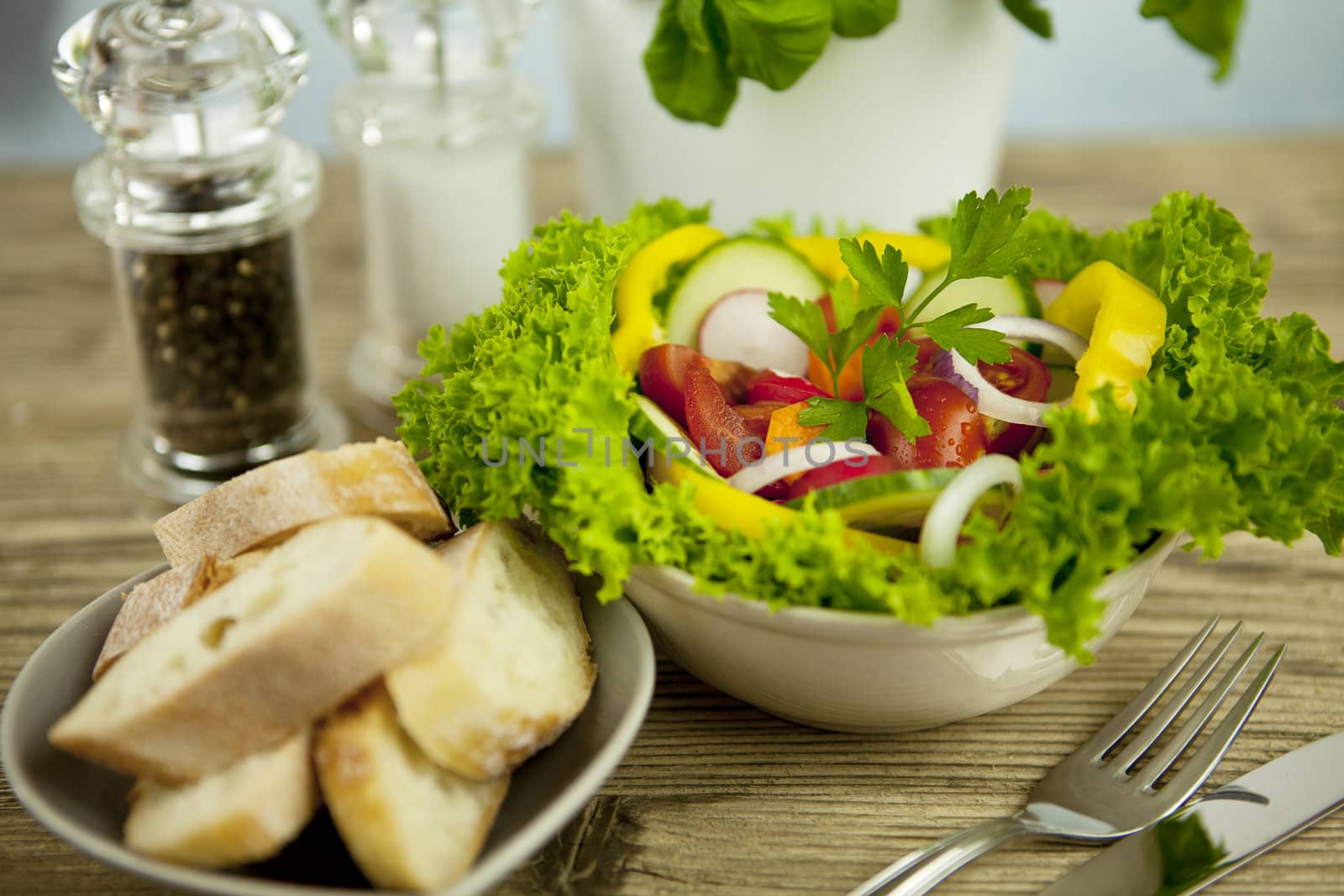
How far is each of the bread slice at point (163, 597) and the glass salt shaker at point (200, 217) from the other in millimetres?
796

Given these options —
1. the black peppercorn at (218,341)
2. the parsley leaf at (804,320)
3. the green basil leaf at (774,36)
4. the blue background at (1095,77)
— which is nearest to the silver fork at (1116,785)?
the parsley leaf at (804,320)

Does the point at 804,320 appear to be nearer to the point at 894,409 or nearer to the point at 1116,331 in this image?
the point at 894,409

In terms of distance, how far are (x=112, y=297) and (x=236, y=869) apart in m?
2.23

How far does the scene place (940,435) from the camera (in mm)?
1698

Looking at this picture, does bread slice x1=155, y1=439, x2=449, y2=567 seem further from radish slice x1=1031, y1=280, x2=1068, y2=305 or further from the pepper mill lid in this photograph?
radish slice x1=1031, y1=280, x2=1068, y2=305

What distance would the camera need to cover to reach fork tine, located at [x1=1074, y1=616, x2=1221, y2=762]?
1603 millimetres

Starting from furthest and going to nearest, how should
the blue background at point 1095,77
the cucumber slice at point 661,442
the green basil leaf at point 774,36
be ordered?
the blue background at point 1095,77, the green basil leaf at point 774,36, the cucumber slice at point 661,442

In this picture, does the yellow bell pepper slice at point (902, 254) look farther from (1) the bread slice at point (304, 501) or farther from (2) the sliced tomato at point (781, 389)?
(1) the bread slice at point (304, 501)

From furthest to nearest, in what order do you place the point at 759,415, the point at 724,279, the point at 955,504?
the point at 724,279, the point at 759,415, the point at 955,504

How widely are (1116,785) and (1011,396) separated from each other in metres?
0.57

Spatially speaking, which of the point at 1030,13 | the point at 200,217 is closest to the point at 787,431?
the point at 200,217

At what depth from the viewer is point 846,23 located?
230cm

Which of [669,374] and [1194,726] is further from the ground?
[669,374]

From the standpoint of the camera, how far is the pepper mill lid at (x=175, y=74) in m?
2.03
